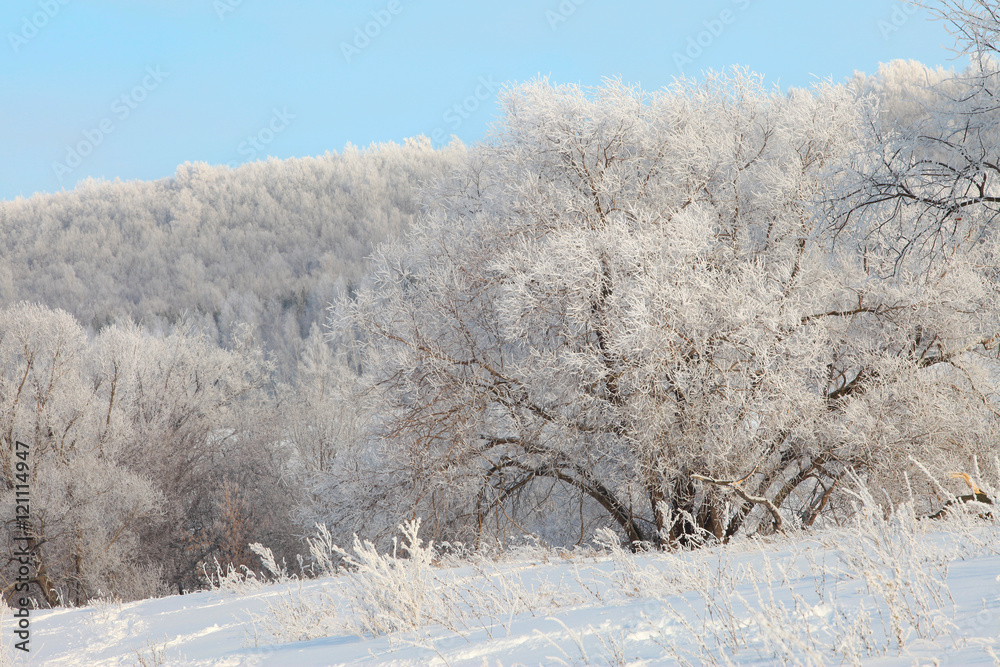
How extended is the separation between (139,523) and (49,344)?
640 centimetres

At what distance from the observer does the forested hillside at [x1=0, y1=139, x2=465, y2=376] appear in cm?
7006

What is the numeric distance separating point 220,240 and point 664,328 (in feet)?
305

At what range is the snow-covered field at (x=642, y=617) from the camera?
2451 mm

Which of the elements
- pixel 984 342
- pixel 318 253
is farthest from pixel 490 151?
pixel 318 253

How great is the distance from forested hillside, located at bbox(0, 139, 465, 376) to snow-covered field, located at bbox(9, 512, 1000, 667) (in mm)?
57582

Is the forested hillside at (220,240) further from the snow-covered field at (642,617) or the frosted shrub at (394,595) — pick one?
the frosted shrub at (394,595)

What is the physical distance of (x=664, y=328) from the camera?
886cm

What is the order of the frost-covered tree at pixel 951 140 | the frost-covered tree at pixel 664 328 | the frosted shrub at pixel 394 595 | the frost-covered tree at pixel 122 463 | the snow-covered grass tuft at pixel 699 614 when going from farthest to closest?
the frost-covered tree at pixel 122 463 → the frost-covered tree at pixel 664 328 → the frost-covered tree at pixel 951 140 → the frosted shrub at pixel 394 595 → the snow-covered grass tuft at pixel 699 614

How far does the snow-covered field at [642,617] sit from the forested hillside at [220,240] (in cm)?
5758

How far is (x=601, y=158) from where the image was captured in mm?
11539

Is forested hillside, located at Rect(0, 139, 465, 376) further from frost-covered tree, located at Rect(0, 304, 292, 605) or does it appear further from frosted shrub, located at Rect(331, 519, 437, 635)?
frosted shrub, located at Rect(331, 519, 437, 635)

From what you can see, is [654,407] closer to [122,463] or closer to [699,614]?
[699,614]

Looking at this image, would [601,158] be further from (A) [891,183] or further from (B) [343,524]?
(B) [343,524]

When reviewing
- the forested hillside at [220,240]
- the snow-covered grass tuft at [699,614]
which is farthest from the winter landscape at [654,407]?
the forested hillside at [220,240]
